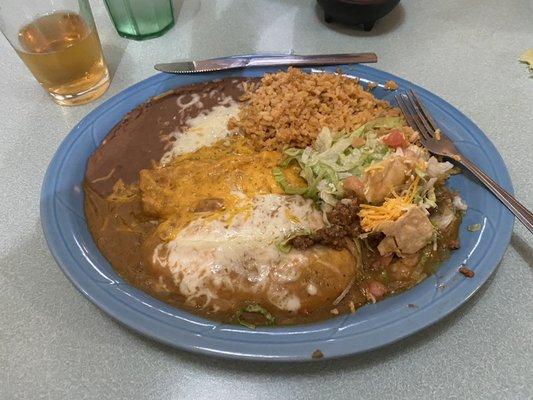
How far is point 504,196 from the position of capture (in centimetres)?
→ 116

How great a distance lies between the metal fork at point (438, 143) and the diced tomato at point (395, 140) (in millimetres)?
92

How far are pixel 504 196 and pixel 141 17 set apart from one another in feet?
4.85

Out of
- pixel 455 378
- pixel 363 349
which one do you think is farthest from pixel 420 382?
pixel 363 349

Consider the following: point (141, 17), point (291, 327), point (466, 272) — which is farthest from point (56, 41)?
point (466, 272)

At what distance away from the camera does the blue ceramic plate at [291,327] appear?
947 mm

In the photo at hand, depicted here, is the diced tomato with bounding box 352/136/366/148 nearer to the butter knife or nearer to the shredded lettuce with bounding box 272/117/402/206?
the shredded lettuce with bounding box 272/117/402/206

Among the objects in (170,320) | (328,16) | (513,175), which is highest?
(170,320)

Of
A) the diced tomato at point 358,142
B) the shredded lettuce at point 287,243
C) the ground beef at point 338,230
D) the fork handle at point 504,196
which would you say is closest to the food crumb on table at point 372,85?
the diced tomato at point 358,142

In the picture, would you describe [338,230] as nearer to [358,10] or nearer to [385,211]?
[385,211]

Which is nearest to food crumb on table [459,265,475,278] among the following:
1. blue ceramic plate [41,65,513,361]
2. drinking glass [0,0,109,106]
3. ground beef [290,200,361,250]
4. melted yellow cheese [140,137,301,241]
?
blue ceramic plate [41,65,513,361]

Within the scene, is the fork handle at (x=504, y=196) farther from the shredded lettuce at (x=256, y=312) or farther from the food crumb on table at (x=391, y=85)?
the shredded lettuce at (x=256, y=312)

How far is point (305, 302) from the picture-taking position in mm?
1052

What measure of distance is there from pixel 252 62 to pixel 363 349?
99 cm

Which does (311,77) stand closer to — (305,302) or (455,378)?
(305,302)
